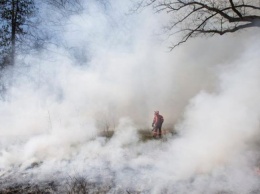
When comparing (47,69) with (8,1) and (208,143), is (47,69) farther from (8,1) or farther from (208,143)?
(208,143)

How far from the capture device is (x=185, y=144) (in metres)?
7.87

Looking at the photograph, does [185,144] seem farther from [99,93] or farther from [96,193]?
[99,93]

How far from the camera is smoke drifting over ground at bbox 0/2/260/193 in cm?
681

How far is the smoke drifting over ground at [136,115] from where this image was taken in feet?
22.3

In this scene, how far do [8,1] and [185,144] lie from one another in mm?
14054

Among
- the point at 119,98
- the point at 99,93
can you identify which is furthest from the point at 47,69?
the point at 119,98

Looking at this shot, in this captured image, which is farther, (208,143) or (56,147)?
(56,147)

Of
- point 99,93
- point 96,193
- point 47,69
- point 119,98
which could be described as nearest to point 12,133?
point 47,69

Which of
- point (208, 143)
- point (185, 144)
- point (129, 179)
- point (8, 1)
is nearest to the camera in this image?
point (129, 179)

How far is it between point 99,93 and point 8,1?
8347mm

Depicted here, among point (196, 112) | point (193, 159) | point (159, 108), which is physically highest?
point (159, 108)

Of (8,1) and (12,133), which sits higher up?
(8,1)

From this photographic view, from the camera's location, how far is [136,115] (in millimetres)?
15172

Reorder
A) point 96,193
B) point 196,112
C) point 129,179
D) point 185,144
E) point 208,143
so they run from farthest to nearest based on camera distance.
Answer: point 196,112, point 185,144, point 208,143, point 129,179, point 96,193
